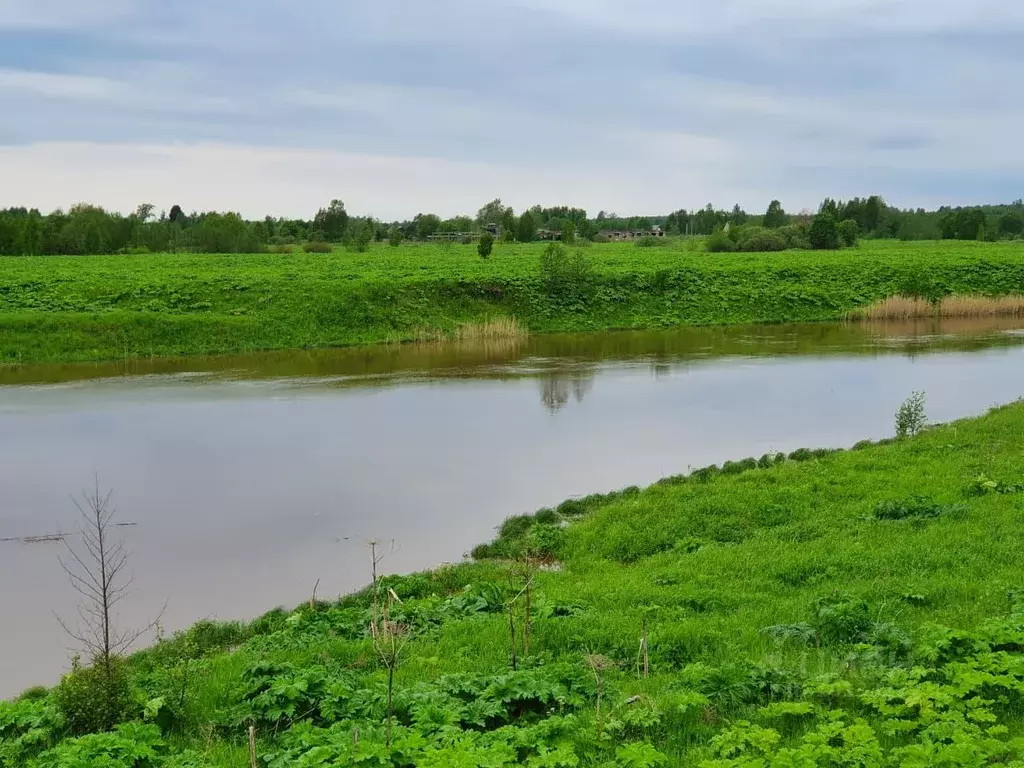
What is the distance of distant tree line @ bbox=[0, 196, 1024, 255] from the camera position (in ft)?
194

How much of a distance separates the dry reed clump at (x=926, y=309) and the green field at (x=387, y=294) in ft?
5.05

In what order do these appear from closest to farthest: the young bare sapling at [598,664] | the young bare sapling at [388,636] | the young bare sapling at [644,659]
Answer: the young bare sapling at [388,636] < the young bare sapling at [598,664] < the young bare sapling at [644,659]

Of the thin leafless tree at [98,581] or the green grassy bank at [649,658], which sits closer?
the green grassy bank at [649,658]

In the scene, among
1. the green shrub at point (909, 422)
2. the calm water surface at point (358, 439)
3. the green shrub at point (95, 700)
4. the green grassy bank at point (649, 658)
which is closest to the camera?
the green grassy bank at point (649, 658)

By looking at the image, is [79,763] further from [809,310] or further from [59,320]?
[809,310]

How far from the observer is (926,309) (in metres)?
39.2

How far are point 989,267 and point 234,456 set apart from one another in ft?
148

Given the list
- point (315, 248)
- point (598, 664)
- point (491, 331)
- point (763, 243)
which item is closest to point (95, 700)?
point (598, 664)

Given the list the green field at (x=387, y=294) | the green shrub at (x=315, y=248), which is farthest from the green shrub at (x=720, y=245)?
the green shrub at (x=315, y=248)

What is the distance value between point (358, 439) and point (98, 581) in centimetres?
748

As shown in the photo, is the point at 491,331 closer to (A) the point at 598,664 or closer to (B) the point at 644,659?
(A) the point at 598,664

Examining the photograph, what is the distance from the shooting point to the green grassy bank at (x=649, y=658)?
4.82 m

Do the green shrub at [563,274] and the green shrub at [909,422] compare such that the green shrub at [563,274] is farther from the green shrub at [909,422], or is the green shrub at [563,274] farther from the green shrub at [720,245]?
the green shrub at [720,245]

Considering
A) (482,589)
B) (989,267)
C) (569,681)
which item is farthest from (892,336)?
(569,681)
